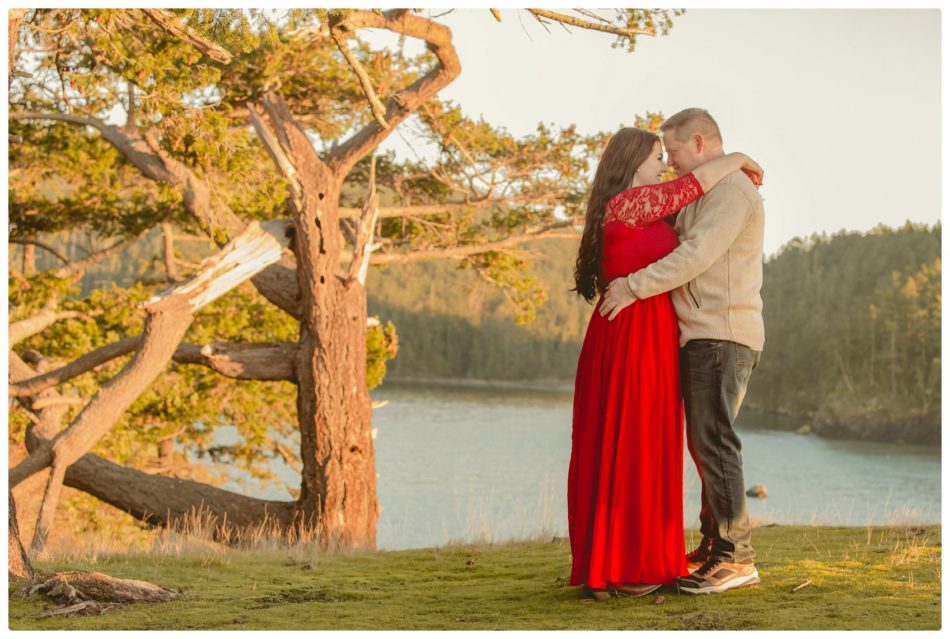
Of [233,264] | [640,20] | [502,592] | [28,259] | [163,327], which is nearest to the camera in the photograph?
[502,592]

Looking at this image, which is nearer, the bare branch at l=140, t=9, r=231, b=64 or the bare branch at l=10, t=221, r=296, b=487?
the bare branch at l=140, t=9, r=231, b=64

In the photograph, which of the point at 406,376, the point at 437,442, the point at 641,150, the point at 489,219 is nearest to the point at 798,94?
the point at 437,442

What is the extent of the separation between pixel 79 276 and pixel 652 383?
12.3m

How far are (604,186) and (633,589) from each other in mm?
1799

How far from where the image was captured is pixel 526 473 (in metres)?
39.3

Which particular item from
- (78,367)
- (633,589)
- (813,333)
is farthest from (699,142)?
(813,333)

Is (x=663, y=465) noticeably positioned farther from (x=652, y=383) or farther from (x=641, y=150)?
(x=641, y=150)

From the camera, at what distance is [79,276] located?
49.1 feet

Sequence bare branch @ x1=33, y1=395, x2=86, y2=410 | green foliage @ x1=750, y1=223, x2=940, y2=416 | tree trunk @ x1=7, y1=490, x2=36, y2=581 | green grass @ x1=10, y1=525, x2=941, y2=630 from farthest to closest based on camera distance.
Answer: green foliage @ x1=750, y1=223, x2=940, y2=416, bare branch @ x1=33, y1=395, x2=86, y2=410, tree trunk @ x1=7, y1=490, x2=36, y2=581, green grass @ x1=10, y1=525, x2=941, y2=630

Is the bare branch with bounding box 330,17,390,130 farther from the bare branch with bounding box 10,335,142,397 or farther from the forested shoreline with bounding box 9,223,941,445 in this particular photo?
the forested shoreline with bounding box 9,223,941,445

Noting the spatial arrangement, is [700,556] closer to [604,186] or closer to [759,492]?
[604,186]

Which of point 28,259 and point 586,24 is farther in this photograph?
point 28,259

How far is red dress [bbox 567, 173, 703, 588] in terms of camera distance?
4.49 metres

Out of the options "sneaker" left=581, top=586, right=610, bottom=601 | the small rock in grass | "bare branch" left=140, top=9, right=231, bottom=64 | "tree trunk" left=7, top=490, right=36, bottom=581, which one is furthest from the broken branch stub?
the small rock in grass
